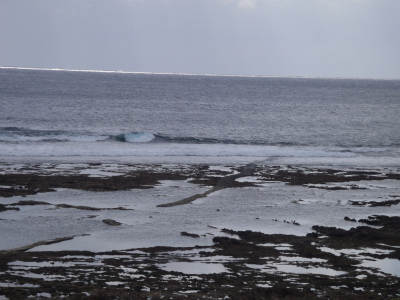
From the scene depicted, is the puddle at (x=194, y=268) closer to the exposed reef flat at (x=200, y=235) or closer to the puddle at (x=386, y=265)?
the exposed reef flat at (x=200, y=235)

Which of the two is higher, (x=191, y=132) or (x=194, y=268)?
(x=191, y=132)

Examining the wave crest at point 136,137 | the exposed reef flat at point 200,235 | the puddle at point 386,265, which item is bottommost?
the puddle at point 386,265

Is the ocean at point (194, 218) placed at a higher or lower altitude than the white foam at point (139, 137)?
lower

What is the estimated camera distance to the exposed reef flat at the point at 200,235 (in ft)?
37.3

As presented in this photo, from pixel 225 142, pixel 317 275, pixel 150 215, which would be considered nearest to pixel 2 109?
pixel 225 142

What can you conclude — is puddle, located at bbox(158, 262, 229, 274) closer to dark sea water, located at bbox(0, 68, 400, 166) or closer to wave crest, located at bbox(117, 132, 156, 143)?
dark sea water, located at bbox(0, 68, 400, 166)

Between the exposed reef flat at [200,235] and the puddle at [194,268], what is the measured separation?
0.04 meters

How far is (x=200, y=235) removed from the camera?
1596 cm

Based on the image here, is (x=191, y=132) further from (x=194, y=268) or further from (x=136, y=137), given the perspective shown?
(x=194, y=268)

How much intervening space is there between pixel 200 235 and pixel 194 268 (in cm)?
329

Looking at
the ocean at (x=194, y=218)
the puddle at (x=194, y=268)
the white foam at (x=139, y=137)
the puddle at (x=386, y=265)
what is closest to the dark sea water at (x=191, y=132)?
the white foam at (x=139, y=137)

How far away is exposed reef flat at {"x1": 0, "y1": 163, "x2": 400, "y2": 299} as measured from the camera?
1137 centimetres

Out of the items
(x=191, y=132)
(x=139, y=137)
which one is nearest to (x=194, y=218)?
(x=139, y=137)

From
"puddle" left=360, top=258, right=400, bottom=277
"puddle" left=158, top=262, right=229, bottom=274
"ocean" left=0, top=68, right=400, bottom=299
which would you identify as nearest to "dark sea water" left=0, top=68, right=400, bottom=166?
"ocean" left=0, top=68, right=400, bottom=299
